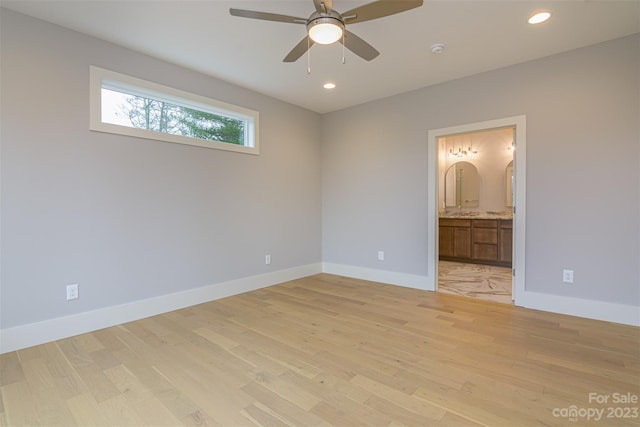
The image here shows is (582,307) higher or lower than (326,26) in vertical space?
lower

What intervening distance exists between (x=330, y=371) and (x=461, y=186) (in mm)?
5366

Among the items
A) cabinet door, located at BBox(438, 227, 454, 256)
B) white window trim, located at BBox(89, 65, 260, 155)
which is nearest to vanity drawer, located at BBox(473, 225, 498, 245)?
cabinet door, located at BBox(438, 227, 454, 256)

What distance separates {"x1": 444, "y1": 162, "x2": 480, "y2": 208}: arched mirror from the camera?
6043 mm

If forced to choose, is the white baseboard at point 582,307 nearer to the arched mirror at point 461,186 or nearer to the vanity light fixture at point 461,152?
the arched mirror at point 461,186

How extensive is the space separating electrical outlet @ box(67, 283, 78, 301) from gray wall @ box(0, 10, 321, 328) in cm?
4

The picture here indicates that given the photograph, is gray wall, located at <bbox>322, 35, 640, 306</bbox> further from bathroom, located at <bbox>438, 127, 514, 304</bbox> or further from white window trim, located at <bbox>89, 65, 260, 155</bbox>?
white window trim, located at <bbox>89, 65, 260, 155</bbox>

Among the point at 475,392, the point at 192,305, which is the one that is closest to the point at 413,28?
the point at 475,392

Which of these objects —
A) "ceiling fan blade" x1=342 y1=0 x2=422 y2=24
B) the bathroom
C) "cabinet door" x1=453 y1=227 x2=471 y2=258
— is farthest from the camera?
"cabinet door" x1=453 y1=227 x2=471 y2=258

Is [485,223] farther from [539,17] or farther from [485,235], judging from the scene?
[539,17]

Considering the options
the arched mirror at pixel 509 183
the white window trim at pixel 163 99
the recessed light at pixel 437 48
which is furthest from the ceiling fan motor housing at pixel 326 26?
the arched mirror at pixel 509 183

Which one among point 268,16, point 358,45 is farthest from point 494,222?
point 268,16

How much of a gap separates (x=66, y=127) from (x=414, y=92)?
12.2 feet

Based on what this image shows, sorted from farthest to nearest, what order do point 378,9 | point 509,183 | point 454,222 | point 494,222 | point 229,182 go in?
point 454,222 → point 509,183 → point 494,222 → point 229,182 → point 378,9

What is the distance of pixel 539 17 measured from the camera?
7.68ft
